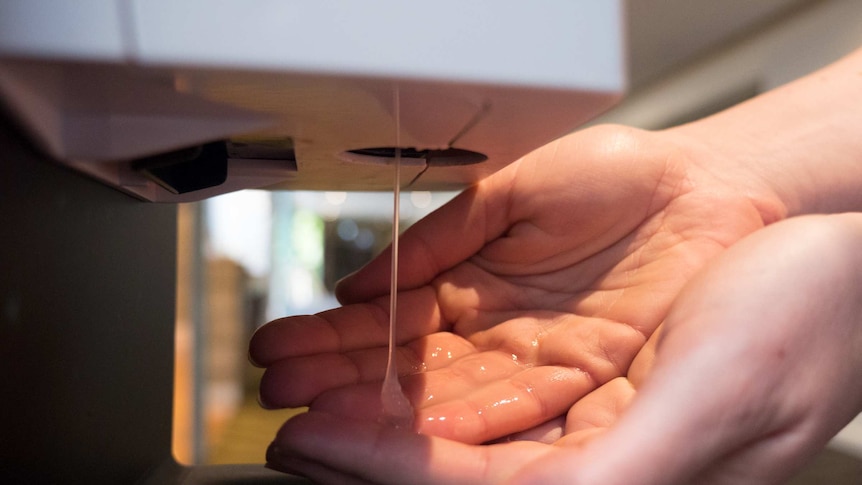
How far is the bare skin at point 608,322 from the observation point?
1.04 ft

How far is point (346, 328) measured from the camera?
489mm

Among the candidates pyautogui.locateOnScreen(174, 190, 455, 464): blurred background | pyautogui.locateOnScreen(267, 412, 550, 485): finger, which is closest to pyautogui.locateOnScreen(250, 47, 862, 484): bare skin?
pyautogui.locateOnScreen(267, 412, 550, 485): finger

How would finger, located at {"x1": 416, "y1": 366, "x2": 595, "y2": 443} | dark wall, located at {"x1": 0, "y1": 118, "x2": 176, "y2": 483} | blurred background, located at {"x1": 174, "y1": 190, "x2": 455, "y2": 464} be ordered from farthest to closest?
blurred background, located at {"x1": 174, "y1": 190, "x2": 455, "y2": 464}
finger, located at {"x1": 416, "y1": 366, "x2": 595, "y2": 443}
dark wall, located at {"x1": 0, "y1": 118, "x2": 176, "y2": 483}

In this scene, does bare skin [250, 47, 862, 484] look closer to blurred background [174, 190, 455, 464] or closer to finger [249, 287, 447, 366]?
finger [249, 287, 447, 366]

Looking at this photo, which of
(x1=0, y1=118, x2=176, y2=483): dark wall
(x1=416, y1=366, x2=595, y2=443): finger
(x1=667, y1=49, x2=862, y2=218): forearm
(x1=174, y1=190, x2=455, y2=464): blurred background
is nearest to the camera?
(x1=0, y1=118, x2=176, y2=483): dark wall

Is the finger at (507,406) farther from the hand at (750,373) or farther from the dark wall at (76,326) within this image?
the dark wall at (76,326)

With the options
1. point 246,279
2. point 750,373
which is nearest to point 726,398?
point 750,373

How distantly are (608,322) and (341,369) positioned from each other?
19 centimetres

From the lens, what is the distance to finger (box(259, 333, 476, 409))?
421 mm

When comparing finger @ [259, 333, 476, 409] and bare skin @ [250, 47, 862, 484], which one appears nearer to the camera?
bare skin @ [250, 47, 862, 484]

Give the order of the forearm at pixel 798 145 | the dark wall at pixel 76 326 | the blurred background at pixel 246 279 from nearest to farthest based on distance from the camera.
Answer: the dark wall at pixel 76 326
the forearm at pixel 798 145
the blurred background at pixel 246 279

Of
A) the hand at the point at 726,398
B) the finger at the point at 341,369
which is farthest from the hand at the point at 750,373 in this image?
the finger at the point at 341,369

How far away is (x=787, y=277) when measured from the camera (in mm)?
345

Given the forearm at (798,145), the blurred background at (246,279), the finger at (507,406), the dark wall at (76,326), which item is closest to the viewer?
the dark wall at (76,326)
